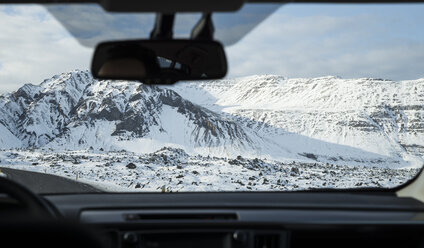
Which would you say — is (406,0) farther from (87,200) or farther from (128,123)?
(128,123)

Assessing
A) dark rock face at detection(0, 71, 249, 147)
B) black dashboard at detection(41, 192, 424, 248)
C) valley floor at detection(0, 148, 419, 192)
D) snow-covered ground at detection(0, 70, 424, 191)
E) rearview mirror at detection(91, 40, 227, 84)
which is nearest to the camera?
rearview mirror at detection(91, 40, 227, 84)

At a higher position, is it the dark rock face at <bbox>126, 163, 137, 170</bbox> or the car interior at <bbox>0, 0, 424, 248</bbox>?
the car interior at <bbox>0, 0, 424, 248</bbox>

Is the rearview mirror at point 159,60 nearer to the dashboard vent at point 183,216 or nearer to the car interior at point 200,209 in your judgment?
the car interior at point 200,209

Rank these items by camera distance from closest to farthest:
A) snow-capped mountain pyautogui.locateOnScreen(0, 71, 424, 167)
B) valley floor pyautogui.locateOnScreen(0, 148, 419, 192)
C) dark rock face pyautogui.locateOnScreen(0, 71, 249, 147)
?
valley floor pyautogui.locateOnScreen(0, 148, 419, 192)
snow-capped mountain pyautogui.locateOnScreen(0, 71, 424, 167)
dark rock face pyautogui.locateOnScreen(0, 71, 249, 147)

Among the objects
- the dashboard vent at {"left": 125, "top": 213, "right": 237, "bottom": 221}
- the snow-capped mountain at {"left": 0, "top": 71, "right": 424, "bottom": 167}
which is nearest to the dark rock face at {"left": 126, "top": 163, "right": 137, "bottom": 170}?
the snow-capped mountain at {"left": 0, "top": 71, "right": 424, "bottom": 167}

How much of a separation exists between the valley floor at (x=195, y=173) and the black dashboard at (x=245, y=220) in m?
0.90

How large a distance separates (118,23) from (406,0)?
2.21 m

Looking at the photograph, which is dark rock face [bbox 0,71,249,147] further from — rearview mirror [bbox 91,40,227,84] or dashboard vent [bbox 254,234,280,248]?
dashboard vent [bbox 254,234,280,248]

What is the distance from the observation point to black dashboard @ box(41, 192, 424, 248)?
3.79 m

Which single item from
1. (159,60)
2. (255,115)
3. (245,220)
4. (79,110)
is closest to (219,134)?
(255,115)

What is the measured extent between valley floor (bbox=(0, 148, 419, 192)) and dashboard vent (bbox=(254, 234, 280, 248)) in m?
1.44

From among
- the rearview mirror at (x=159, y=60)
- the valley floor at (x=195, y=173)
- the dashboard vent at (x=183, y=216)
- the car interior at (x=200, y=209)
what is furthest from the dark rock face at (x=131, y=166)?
the rearview mirror at (x=159, y=60)

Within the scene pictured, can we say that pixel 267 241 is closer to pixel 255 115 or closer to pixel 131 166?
pixel 131 166

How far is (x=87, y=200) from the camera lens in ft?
14.0
